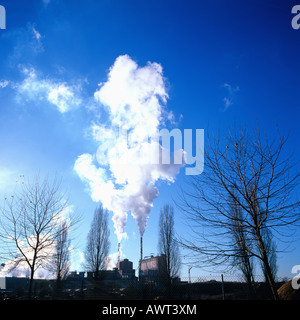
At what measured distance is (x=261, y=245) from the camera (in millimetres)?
4523

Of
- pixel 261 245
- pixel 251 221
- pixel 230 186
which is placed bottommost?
pixel 261 245

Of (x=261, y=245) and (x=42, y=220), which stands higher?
(x=42, y=220)
